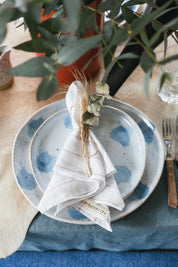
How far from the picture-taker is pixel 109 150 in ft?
1.61

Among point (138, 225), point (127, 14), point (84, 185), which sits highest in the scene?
point (127, 14)

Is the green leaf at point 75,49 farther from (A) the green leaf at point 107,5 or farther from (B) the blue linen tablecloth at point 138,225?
(B) the blue linen tablecloth at point 138,225

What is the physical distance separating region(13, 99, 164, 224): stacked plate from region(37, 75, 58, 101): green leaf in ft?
0.92

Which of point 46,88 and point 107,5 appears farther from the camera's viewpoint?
point 107,5

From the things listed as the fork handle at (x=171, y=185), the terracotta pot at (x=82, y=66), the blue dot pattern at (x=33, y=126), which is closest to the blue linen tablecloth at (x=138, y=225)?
the fork handle at (x=171, y=185)

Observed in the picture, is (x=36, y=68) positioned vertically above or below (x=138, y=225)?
above

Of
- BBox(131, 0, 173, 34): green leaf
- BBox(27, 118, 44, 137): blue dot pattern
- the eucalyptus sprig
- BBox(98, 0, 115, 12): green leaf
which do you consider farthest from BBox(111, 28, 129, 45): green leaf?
BBox(27, 118, 44, 137): blue dot pattern

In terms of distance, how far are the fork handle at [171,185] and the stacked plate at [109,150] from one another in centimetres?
5

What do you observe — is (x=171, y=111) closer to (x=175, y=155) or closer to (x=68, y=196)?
(x=175, y=155)

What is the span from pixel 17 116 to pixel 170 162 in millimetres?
383

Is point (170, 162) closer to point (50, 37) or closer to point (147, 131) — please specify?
point (147, 131)

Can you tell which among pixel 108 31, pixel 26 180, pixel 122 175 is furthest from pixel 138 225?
pixel 108 31

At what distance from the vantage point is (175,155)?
1.72 ft

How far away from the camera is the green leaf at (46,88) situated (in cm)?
19
